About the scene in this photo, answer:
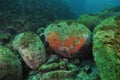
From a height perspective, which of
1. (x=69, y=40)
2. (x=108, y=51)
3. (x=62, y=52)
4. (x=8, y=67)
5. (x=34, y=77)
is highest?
(x=69, y=40)

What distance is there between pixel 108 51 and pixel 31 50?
3069 mm

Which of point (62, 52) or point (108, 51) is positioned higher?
point (108, 51)

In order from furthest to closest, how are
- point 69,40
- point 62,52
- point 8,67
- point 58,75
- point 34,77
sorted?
point 62,52
point 69,40
point 34,77
point 58,75
point 8,67

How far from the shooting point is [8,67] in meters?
5.67

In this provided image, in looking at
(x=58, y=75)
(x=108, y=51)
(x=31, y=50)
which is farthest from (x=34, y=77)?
(x=108, y=51)

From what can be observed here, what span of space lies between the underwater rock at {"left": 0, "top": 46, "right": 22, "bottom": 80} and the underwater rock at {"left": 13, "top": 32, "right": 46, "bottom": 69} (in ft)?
2.23

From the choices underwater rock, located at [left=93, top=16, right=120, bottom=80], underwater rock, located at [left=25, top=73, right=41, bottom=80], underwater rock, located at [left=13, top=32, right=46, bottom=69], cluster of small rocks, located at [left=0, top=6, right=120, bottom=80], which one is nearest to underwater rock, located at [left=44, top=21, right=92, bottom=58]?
cluster of small rocks, located at [left=0, top=6, right=120, bottom=80]

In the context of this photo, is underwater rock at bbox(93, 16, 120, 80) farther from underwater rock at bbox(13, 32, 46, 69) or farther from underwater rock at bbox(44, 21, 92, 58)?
underwater rock at bbox(13, 32, 46, 69)

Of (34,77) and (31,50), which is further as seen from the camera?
(31,50)

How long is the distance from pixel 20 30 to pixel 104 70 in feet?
22.9

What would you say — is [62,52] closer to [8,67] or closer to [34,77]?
[34,77]

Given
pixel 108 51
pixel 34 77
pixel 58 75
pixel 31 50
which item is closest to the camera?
pixel 108 51

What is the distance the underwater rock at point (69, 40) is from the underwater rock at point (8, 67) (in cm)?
171

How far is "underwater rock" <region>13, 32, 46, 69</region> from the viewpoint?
668 centimetres
